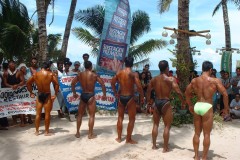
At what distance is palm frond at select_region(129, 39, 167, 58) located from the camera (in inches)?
726

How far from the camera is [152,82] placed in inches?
273

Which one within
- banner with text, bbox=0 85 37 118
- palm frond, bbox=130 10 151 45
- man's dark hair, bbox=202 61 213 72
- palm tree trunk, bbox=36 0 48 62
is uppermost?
palm frond, bbox=130 10 151 45

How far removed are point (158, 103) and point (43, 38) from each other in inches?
229

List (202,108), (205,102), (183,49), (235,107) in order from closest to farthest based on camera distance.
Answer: (202,108), (205,102), (183,49), (235,107)

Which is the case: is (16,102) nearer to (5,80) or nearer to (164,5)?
(5,80)

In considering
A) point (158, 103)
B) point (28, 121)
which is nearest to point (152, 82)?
point (158, 103)

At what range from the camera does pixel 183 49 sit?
9.96 m

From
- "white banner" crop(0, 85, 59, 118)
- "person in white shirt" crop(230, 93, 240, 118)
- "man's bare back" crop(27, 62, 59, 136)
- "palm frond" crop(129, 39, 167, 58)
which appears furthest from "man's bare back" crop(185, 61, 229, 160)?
"palm frond" crop(129, 39, 167, 58)

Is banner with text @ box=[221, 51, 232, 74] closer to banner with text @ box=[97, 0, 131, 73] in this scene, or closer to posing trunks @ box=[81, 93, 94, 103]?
banner with text @ box=[97, 0, 131, 73]

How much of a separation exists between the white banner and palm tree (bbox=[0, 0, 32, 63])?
14.1 feet

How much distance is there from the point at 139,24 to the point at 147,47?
1.40 meters

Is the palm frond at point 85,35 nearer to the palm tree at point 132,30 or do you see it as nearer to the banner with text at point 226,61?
the palm tree at point 132,30

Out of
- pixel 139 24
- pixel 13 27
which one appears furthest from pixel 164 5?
pixel 13 27

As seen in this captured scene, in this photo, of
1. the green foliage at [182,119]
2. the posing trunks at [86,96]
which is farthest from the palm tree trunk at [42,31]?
the green foliage at [182,119]
